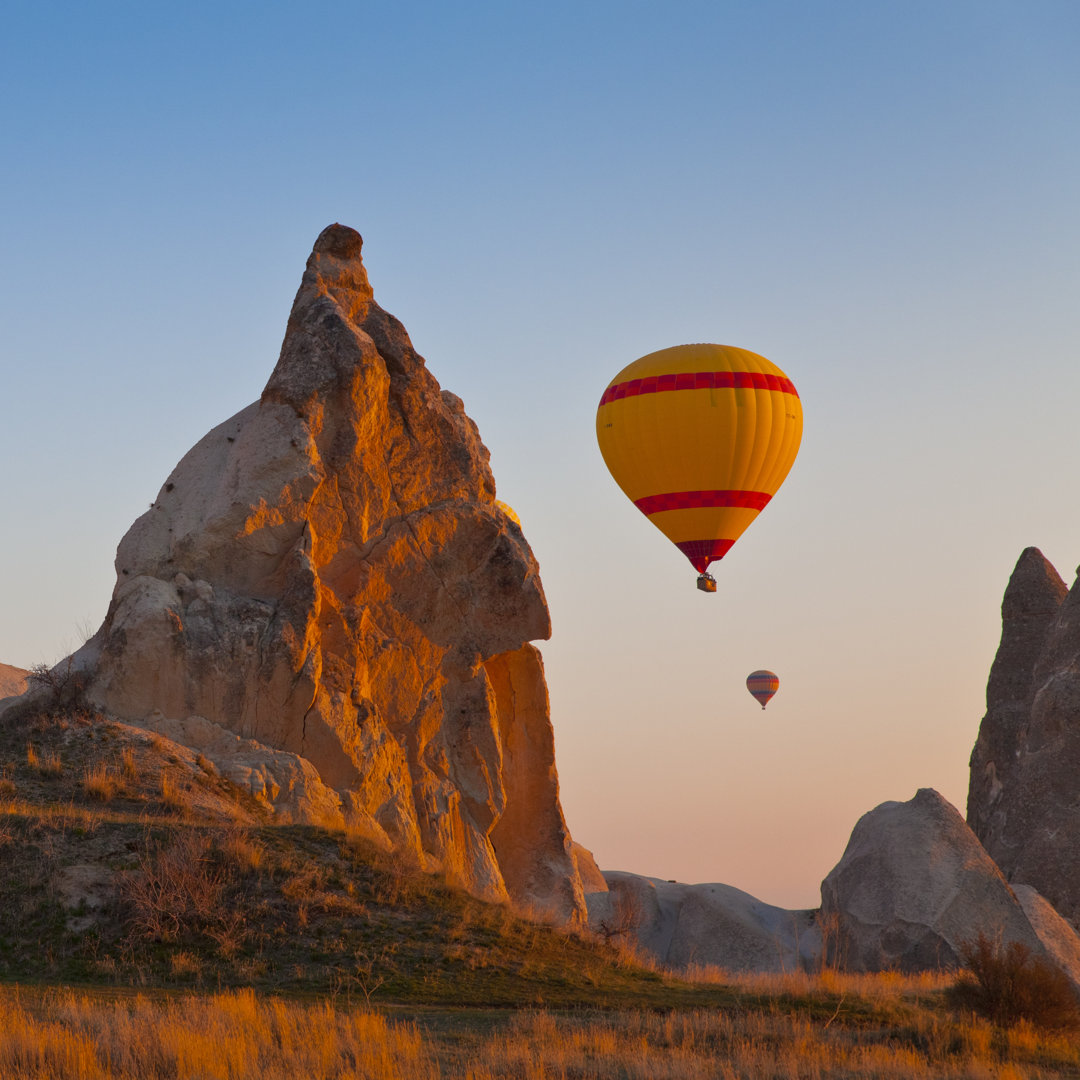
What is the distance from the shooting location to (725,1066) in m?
14.6

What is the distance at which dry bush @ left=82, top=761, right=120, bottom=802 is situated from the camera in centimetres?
2408

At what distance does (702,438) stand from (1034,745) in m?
23.8

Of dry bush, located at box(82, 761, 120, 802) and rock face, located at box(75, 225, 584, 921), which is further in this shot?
rock face, located at box(75, 225, 584, 921)

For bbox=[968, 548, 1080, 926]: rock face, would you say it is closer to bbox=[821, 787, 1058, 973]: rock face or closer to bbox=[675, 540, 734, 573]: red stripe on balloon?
bbox=[821, 787, 1058, 973]: rock face

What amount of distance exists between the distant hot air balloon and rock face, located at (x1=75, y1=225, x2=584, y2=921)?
94.8ft

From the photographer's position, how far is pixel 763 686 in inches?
2542

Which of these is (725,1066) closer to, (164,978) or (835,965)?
(164,978)

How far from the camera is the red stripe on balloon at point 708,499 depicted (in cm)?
3566

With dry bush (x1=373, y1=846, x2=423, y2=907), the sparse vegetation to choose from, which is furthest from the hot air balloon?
dry bush (x1=373, y1=846, x2=423, y2=907)

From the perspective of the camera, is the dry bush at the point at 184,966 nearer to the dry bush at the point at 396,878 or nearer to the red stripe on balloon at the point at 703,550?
the dry bush at the point at 396,878

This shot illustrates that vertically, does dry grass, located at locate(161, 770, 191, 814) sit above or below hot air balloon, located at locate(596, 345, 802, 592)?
below

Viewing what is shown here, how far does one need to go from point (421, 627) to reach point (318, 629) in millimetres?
3773

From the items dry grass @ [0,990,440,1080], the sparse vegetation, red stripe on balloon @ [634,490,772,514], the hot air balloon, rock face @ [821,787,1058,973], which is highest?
the hot air balloon

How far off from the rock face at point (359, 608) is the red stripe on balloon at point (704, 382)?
460 centimetres
